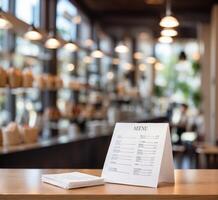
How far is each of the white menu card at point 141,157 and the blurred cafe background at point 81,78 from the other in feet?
7.93

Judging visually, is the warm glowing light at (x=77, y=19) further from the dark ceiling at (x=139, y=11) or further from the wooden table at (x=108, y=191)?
the wooden table at (x=108, y=191)

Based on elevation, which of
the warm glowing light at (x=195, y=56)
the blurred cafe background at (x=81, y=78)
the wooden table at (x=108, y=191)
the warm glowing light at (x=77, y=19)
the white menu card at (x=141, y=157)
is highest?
the warm glowing light at (x=195, y=56)

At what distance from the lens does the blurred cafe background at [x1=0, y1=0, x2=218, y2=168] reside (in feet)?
18.4

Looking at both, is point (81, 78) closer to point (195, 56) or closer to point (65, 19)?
point (65, 19)

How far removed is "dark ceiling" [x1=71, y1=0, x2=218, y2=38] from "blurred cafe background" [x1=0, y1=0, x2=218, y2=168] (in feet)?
0.08

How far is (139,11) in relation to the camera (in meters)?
11.5

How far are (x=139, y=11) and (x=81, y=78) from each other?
261 centimetres

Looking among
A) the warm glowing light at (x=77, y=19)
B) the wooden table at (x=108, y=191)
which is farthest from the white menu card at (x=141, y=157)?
the warm glowing light at (x=77, y=19)

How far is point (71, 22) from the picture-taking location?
30.4 ft

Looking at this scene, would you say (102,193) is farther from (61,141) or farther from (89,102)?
(89,102)

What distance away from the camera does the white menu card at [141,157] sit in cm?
215

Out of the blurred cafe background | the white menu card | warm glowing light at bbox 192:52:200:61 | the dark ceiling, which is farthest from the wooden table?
warm glowing light at bbox 192:52:200:61

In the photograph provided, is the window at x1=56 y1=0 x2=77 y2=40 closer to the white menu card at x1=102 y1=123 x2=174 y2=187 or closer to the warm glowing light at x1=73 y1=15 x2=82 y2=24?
the warm glowing light at x1=73 y1=15 x2=82 y2=24

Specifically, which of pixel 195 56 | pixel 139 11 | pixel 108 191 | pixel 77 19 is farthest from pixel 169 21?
pixel 195 56
